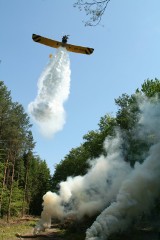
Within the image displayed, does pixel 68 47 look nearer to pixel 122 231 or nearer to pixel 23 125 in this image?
pixel 122 231

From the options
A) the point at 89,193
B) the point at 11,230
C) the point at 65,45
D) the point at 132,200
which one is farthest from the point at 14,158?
the point at 132,200

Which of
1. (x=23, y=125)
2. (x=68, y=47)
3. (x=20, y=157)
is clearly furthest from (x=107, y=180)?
(x=20, y=157)

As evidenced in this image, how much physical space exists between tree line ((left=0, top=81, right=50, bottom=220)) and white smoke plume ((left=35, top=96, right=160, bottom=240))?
12171 millimetres

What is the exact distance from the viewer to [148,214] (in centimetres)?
2692

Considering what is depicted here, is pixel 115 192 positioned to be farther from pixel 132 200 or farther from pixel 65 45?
pixel 65 45

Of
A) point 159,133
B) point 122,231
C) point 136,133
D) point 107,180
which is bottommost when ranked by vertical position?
point 122,231

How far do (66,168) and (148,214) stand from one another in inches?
1947

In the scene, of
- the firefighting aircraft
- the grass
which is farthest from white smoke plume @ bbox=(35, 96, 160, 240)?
the firefighting aircraft

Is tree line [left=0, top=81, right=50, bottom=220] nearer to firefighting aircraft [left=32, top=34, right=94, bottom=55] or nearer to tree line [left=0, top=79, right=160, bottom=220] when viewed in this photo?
tree line [left=0, top=79, right=160, bottom=220]

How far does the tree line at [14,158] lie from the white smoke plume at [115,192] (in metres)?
12.2

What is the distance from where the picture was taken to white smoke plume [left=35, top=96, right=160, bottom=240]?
2372 cm

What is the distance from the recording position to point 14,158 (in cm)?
5188

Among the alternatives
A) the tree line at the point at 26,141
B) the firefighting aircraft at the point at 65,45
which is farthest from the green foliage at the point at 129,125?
the firefighting aircraft at the point at 65,45

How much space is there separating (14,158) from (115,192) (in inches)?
990
